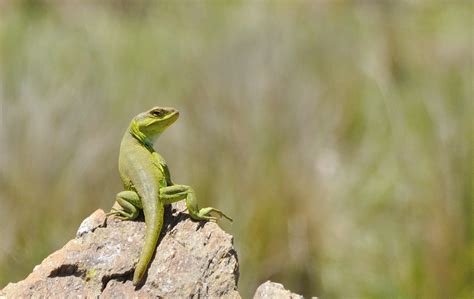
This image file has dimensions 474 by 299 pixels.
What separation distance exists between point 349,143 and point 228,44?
232 cm

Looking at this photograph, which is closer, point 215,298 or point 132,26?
point 215,298

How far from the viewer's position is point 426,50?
55.4ft

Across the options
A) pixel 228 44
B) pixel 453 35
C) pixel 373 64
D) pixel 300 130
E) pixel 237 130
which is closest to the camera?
pixel 237 130

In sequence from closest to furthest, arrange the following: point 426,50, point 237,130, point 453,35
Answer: point 237,130 → point 426,50 → point 453,35

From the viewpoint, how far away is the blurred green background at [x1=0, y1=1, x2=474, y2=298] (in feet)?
25.5

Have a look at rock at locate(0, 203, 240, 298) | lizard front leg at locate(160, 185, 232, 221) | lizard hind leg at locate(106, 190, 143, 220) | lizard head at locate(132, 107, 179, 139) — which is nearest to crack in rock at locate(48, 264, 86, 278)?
rock at locate(0, 203, 240, 298)

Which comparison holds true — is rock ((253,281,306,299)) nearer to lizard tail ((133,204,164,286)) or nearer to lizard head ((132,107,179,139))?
lizard tail ((133,204,164,286))

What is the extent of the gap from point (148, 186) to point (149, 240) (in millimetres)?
423

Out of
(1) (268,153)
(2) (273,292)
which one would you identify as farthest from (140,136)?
(1) (268,153)

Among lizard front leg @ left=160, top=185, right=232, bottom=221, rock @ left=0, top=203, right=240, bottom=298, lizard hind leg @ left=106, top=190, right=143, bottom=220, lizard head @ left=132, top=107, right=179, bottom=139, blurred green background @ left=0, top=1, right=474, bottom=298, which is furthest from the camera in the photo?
blurred green background @ left=0, top=1, right=474, bottom=298

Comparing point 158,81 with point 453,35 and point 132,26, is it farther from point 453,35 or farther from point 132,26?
point 453,35

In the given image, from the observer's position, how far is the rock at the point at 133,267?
3703 millimetres

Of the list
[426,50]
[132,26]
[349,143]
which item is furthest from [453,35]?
[349,143]

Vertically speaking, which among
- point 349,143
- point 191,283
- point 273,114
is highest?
point 191,283
